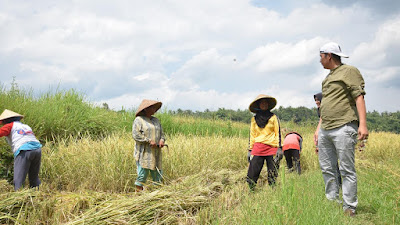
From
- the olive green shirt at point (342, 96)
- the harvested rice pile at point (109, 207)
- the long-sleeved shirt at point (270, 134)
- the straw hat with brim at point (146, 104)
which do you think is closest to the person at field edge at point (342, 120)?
the olive green shirt at point (342, 96)

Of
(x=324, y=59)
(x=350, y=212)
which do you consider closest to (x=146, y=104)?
(x=324, y=59)

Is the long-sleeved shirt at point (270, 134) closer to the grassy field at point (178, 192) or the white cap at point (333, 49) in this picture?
Answer: the grassy field at point (178, 192)

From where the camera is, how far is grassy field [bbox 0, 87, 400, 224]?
10.8ft

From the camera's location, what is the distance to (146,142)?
4852mm

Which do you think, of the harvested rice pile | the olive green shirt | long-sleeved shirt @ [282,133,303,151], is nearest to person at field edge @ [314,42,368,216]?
the olive green shirt

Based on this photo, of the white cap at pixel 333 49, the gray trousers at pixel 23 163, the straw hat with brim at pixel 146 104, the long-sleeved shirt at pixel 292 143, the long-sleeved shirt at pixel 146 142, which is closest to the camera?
the white cap at pixel 333 49

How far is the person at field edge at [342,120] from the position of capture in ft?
11.7

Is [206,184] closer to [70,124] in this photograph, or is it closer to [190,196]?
[190,196]

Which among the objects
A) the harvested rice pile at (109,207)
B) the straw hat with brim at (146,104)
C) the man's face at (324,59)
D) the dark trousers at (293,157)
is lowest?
the harvested rice pile at (109,207)

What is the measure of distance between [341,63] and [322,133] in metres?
0.85

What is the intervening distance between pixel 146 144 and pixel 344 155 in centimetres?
271

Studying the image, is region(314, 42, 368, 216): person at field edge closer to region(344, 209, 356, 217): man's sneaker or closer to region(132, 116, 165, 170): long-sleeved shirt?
region(344, 209, 356, 217): man's sneaker

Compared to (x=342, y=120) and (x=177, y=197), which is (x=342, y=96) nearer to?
(x=342, y=120)

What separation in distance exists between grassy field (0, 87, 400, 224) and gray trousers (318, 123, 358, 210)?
0.23m
